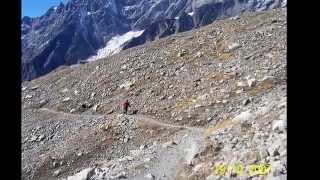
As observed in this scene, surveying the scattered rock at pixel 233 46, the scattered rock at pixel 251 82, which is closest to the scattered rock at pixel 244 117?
the scattered rock at pixel 251 82

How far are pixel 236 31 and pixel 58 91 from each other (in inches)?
667

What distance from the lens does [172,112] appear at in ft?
109

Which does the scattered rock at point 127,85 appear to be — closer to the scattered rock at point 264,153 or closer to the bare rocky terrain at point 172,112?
the bare rocky terrain at point 172,112

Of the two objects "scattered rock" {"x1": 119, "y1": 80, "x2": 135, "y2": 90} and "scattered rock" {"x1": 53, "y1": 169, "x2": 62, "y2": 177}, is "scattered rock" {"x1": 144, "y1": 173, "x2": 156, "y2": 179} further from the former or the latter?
"scattered rock" {"x1": 119, "y1": 80, "x2": 135, "y2": 90}

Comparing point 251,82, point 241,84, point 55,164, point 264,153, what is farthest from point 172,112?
point 264,153

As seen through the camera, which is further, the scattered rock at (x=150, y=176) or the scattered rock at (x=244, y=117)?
the scattered rock at (x=244, y=117)
